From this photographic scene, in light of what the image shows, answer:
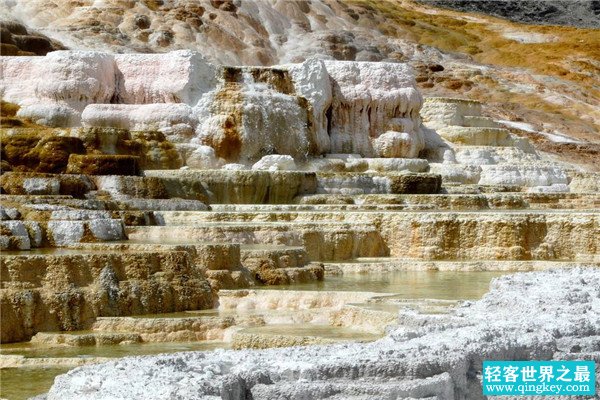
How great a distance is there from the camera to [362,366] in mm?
5012

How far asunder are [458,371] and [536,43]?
4700 cm

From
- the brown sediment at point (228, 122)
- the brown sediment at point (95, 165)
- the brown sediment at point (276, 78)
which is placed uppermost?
the brown sediment at point (276, 78)

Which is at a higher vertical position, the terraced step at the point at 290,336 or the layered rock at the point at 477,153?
the layered rock at the point at 477,153

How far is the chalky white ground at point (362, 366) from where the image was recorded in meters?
4.59

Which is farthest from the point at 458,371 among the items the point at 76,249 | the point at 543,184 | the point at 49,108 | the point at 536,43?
the point at 536,43

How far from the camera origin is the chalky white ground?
15.1 ft

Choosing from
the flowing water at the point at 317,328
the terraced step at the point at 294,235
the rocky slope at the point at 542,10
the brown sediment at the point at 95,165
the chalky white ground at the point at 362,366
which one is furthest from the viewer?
the rocky slope at the point at 542,10

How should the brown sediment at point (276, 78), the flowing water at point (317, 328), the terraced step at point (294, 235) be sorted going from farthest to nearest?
the brown sediment at point (276, 78), the terraced step at point (294, 235), the flowing water at point (317, 328)

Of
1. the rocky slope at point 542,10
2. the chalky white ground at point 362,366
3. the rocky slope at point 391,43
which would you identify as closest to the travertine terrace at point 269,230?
the chalky white ground at point 362,366

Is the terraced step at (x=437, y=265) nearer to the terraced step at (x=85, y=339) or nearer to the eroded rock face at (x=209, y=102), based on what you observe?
the terraced step at (x=85, y=339)

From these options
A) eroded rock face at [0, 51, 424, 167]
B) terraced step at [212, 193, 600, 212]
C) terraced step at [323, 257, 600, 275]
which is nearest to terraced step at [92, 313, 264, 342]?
terraced step at [323, 257, 600, 275]

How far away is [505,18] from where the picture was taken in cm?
6225

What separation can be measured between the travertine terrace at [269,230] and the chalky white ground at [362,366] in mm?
13

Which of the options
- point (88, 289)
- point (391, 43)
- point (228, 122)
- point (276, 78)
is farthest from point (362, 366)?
point (391, 43)
